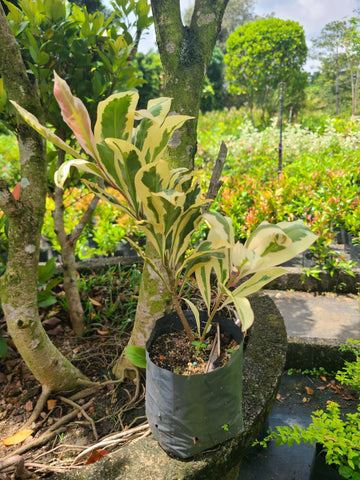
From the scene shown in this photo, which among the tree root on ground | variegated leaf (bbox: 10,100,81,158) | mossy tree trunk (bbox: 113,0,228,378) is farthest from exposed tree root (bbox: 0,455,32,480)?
variegated leaf (bbox: 10,100,81,158)

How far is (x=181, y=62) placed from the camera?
136 cm

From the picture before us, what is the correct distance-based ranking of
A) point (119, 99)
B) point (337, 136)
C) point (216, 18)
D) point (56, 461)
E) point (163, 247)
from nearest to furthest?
point (119, 99)
point (163, 247)
point (56, 461)
point (216, 18)
point (337, 136)

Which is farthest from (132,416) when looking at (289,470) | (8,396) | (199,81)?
(199,81)

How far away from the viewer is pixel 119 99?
2.42 feet

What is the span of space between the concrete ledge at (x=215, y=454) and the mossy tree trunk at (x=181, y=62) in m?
0.45

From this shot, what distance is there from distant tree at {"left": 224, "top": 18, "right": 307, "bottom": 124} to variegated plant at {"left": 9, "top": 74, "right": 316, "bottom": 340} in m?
11.4

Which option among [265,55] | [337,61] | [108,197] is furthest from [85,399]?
[337,61]

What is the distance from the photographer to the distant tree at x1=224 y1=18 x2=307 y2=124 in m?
10.4

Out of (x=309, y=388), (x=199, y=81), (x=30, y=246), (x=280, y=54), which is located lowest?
(x=309, y=388)

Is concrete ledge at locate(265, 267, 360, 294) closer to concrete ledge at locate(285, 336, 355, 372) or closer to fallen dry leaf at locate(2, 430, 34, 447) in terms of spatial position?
Answer: concrete ledge at locate(285, 336, 355, 372)

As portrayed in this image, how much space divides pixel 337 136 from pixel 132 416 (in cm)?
679

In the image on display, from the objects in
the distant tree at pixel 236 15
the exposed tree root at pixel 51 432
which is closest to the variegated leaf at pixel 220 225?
the exposed tree root at pixel 51 432

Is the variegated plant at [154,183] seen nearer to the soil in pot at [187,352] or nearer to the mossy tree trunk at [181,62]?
the soil in pot at [187,352]

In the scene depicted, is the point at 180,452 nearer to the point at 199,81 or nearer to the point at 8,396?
the point at 8,396
